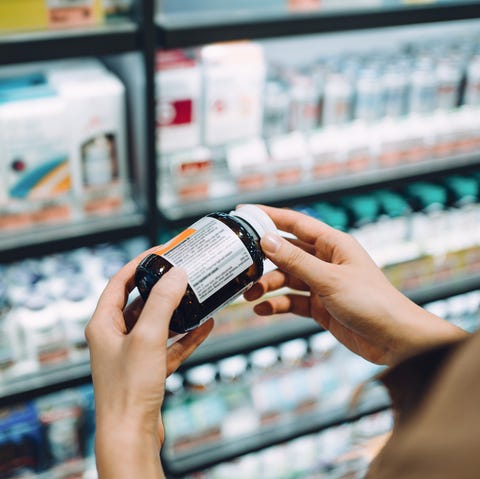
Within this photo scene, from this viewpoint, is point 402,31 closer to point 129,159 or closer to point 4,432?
point 129,159

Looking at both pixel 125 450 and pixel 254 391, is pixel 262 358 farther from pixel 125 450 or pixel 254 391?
pixel 125 450

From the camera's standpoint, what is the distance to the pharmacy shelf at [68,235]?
1.40 metres

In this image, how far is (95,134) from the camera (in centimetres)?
144

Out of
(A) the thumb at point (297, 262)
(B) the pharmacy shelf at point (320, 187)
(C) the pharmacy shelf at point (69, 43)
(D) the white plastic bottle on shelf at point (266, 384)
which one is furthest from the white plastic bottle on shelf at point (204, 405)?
(C) the pharmacy shelf at point (69, 43)

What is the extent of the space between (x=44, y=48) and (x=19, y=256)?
1.47 feet

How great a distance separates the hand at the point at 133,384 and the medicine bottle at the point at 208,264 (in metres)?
0.04

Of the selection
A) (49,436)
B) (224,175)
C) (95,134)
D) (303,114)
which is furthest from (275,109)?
(49,436)

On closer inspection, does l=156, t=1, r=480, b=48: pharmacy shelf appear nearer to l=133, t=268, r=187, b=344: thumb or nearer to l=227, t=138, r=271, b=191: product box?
l=227, t=138, r=271, b=191: product box

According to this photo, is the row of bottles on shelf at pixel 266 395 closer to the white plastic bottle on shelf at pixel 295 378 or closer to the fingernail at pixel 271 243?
the white plastic bottle on shelf at pixel 295 378

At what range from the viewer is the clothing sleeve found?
43 centimetres

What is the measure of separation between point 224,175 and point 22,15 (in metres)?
0.65

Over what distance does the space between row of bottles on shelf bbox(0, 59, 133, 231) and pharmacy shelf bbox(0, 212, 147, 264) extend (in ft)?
0.08

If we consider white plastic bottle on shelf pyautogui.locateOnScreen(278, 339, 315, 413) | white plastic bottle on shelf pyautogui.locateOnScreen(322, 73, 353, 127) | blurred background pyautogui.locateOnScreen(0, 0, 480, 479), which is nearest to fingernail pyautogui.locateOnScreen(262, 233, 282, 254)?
blurred background pyautogui.locateOnScreen(0, 0, 480, 479)

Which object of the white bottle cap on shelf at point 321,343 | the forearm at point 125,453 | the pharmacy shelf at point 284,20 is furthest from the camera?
the white bottle cap on shelf at point 321,343
